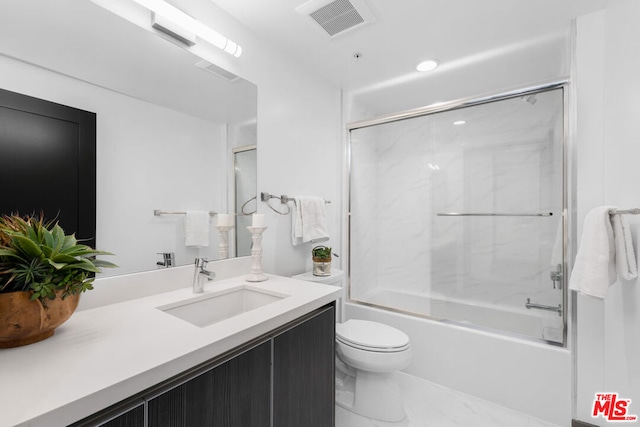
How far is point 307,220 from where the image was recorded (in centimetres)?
189

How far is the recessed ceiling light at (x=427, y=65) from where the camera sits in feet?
6.49

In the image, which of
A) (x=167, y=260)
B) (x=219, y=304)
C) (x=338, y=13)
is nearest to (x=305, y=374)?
(x=219, y=304)

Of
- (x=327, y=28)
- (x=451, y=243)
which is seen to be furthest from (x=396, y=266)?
(x=327, y=28)

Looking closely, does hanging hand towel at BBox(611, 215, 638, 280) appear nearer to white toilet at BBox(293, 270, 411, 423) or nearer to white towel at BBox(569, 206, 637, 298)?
white towel at BBox(569, 206, 637, 298)

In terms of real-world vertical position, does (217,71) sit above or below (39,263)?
above

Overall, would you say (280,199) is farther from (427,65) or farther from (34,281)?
(427,65)

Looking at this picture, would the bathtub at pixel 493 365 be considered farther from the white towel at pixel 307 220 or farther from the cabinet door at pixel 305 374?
the cabinet door at pixel 305 374

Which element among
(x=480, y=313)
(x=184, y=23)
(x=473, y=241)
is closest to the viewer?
(x=184, y=23)

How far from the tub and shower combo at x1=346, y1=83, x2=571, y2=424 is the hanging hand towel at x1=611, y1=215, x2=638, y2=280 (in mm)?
322

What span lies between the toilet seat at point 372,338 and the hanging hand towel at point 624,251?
3.36 ft

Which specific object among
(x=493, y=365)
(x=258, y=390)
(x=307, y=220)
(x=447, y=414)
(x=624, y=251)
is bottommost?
(x=447, y=414)

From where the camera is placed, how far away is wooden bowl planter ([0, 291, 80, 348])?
0.64 meters

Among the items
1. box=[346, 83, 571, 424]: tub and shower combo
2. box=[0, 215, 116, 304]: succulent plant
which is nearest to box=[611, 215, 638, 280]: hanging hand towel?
box=[346, 83, 571, 424]: tub and shower combo

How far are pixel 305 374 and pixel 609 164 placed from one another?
179cm
